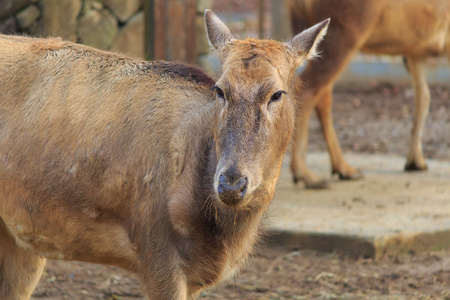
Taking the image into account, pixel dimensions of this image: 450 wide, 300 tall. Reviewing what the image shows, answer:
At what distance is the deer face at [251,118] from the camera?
330cm

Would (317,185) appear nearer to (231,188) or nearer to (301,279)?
(301,279)

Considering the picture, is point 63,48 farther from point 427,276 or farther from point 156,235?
point 427,276

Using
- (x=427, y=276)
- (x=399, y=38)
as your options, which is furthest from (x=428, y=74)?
(x=427, y=276)

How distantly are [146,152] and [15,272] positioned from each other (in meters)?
1.30

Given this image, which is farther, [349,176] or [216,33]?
[349,176]

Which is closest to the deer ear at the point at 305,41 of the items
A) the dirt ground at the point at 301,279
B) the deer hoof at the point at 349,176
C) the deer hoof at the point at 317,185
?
the dirt ground at the point at 301,279

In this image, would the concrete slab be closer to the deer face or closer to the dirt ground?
the dirt ground

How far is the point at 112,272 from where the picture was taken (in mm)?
5539

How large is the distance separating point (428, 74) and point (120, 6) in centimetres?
680

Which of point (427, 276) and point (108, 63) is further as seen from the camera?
point (427, 276)

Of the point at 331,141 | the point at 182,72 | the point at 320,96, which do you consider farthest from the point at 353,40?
the point at 182,72

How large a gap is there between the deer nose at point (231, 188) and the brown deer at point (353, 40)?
4.07 metres

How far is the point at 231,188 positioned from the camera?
322cm

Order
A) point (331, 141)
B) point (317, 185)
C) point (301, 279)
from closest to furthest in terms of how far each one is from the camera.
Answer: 1. point (301, 279)
2. point (317, 185)
3. point (331, 141)
